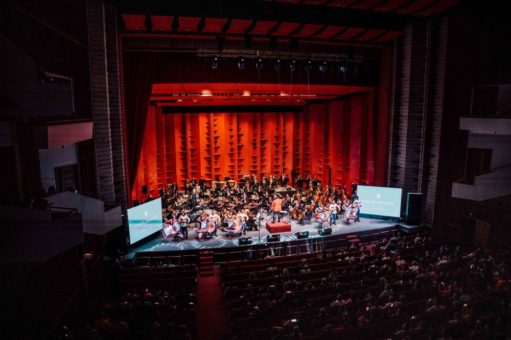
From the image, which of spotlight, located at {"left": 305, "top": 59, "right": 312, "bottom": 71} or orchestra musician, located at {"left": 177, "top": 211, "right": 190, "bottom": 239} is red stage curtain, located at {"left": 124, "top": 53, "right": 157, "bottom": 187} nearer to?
orchestra musician, located at {"left": 177, "top": 211, "right": 190, "bottom": 239}

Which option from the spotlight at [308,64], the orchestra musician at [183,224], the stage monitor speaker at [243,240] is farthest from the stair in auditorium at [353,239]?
the spotlight at [308,64]

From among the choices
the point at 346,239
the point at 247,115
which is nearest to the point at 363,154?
the point at 346,239

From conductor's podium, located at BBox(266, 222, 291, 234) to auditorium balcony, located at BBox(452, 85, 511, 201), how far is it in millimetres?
5770

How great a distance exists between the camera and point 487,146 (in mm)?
12461

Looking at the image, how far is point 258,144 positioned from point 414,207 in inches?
419

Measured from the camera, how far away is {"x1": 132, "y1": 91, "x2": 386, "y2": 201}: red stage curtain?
720 inches

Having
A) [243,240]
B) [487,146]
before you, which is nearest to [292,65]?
[243,240]

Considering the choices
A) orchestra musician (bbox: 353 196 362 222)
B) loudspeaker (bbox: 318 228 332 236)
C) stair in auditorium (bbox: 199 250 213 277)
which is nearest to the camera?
stair in auditorium (bbox: 199 250 213 277)

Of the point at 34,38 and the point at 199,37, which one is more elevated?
the point at 199,37

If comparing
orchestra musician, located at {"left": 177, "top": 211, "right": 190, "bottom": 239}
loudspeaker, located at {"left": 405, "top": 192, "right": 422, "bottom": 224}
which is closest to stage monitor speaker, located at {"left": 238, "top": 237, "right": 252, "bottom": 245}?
orchestra musician, located at {"left": 177, "top": 211, "right": 190, "bottom": 239}

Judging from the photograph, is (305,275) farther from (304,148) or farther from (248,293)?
(304,148)

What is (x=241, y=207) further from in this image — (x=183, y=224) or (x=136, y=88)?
(x=136, y=88)

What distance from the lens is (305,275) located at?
9523 millimetres

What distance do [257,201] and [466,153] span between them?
8454 millimetres
